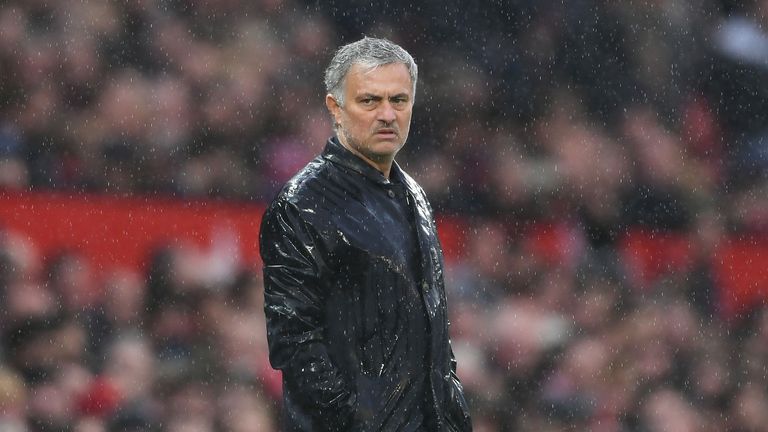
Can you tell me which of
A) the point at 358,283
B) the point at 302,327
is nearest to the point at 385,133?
the point at 358,283

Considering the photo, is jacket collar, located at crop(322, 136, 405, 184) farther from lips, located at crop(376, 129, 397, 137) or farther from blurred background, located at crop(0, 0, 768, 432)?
blurred background, located at crop(0, 0, 768, 432)

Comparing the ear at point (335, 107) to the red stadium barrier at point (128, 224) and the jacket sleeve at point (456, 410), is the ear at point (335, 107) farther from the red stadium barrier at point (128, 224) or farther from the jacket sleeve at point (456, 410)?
the red stadium barrier at point (128, 224)

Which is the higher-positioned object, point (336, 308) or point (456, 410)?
point (336, 308)

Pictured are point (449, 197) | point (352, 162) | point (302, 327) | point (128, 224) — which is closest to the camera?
point (302, 327)

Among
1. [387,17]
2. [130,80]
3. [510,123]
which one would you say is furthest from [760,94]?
[130,80]

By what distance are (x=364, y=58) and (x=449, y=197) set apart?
13.7 feet

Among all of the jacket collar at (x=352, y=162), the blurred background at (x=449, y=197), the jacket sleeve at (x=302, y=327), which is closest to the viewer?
the jacket sleeve at (x=302, y=327)

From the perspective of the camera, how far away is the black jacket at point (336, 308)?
270 cm

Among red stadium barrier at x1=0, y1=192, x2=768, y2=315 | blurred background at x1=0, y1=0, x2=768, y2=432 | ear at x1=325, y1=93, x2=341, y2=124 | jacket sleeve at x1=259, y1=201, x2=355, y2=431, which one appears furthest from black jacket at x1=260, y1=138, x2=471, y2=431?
red stadium barrier at x1=0, y1=192, x2=768, y2=315

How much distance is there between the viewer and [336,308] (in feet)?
8.93

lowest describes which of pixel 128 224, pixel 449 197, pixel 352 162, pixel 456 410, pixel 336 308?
pixel 456 410

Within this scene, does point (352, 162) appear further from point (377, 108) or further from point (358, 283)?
point (358, 283)

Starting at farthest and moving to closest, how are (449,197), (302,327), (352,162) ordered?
1. (449,197)
2. (352,162)
3. (302,327)

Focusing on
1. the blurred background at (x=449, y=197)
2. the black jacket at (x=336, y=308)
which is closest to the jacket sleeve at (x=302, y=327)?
the black jacket at (x=336, y=308)
